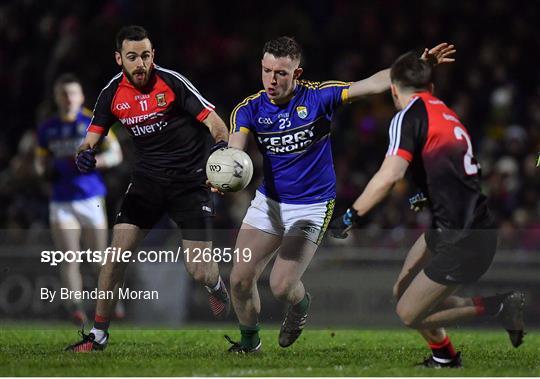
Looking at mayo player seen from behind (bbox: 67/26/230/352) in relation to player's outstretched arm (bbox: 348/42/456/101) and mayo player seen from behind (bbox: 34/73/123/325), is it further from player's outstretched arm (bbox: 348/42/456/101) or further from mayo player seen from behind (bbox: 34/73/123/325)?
mayo player seen from behind (bbox: 34/73/123/325)

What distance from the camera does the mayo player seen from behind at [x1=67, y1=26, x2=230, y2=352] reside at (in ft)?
33.2

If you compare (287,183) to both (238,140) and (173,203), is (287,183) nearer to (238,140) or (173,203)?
(238,140)

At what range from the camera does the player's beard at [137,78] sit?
1019 cm

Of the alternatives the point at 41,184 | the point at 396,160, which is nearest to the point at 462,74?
the point at 41,184

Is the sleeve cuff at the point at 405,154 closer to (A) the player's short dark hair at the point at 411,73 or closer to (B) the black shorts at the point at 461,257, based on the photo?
(A) the player's short dark hair at the point at 411,73

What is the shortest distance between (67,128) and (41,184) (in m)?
3.67

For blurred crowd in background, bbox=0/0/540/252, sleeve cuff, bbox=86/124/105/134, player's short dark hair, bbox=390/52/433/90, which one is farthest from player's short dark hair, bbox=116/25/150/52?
blurred crowd in background, bbox=0/0/540/252

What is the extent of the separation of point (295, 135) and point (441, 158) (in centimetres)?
175

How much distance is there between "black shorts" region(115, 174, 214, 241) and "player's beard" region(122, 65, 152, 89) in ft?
2.68

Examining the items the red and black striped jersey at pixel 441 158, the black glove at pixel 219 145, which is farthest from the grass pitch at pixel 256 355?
the black glove at pixel 219 145

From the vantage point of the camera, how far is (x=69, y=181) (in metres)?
13.1

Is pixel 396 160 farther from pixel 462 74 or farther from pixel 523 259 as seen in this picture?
pixel 462 74

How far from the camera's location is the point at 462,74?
1756 centimetres

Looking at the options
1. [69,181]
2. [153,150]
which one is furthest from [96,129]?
[69,181]
